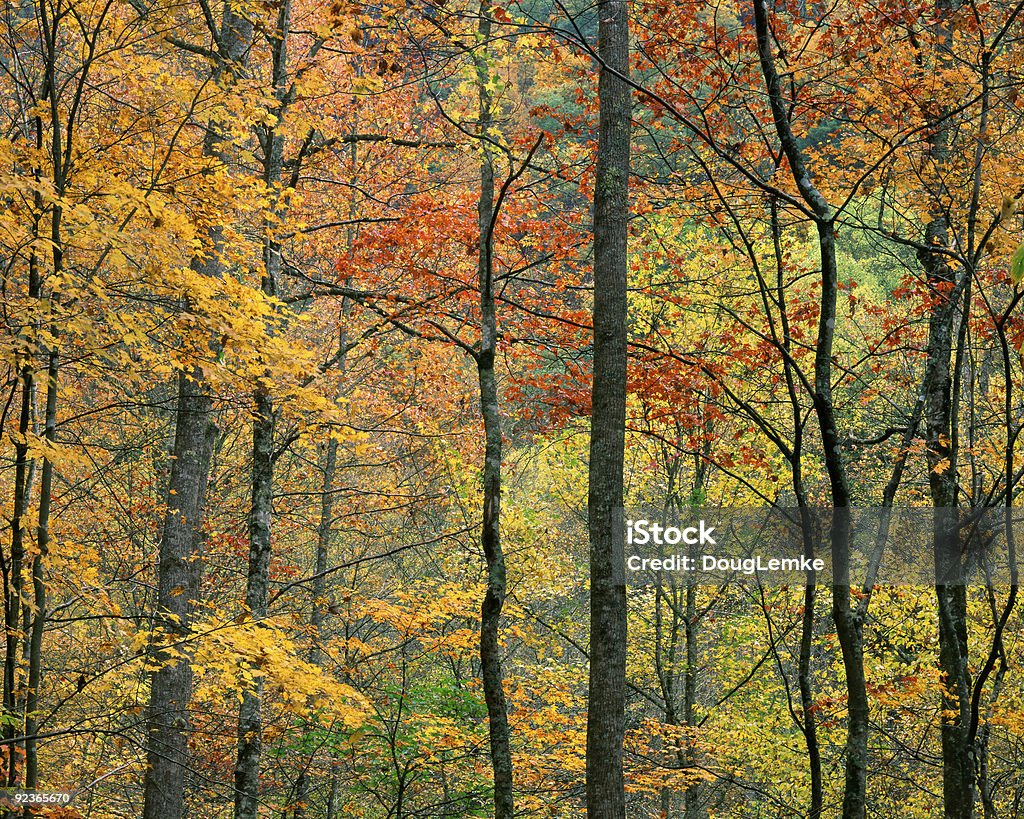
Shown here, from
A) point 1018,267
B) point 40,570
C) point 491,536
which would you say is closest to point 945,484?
point 491,536

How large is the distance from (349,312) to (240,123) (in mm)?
5538

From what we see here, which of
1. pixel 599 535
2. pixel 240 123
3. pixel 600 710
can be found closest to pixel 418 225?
pixel 240 123

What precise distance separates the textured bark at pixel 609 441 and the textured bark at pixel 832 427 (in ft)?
4.45

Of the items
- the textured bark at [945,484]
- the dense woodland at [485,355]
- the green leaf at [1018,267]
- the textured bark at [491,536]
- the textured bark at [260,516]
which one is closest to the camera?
the green leaf at [1018,267]

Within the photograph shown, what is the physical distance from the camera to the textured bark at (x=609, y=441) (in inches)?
226

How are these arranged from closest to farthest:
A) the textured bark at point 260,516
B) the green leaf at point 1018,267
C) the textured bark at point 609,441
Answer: the green leaf at point 1018,267
the textured bark at point 609,441
the textured bark at point 260,516

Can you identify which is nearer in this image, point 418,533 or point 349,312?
point 349,312

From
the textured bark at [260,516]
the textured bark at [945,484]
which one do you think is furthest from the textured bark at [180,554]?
the textured bark at [945,484]

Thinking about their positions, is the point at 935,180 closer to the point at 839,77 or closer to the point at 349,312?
the point at 839,77

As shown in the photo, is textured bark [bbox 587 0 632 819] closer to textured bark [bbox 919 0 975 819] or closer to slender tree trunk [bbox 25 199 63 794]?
textured bark [bbox 919 0 975 819]

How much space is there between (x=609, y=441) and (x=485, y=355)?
153 centimetres

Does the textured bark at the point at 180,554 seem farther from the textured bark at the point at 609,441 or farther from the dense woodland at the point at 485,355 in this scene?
the textured bark at the point at 609,441

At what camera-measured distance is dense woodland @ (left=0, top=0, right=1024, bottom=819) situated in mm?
4883

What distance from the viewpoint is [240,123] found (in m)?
6.77
